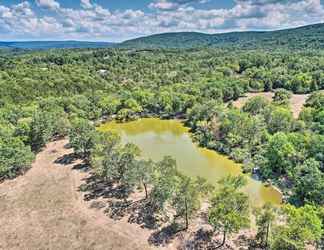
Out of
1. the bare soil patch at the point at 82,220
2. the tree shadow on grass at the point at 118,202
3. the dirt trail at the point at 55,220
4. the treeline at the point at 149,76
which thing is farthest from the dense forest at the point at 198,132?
the dirt trail at the point at 55,220

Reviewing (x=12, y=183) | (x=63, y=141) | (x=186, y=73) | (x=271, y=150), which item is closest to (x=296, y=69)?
(x=186, y=73)

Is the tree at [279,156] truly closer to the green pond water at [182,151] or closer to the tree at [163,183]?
the green pond water at [182,151]

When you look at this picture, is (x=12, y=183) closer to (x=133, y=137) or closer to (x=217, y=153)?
(x=133, y=137)

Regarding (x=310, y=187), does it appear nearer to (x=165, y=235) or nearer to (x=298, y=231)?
(x=298, y=231)

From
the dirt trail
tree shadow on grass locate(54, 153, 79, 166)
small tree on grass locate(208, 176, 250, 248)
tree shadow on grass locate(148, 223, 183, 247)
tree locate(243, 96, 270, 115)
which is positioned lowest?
tree shadow on grass locate(54, 153, 79, 166)

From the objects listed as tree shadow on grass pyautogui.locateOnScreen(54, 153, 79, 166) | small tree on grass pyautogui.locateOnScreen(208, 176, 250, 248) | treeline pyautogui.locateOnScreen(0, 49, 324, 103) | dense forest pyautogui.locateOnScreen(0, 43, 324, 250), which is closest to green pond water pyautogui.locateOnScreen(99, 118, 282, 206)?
dense forest pyautogui.locateOnScreen(0, 43, 324, 250)

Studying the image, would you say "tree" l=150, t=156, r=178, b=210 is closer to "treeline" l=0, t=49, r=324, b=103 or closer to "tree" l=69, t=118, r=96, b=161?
"tree" l=69, t=118, r=96, b=161

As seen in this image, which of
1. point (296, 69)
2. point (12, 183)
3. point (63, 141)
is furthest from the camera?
point (296, 69)
